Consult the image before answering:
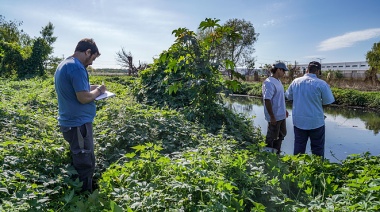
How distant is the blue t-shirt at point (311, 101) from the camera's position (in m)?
3.86

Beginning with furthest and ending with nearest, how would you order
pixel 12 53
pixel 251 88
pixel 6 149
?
pixel 251 88 < pixel 12 53 < pixel 6 149

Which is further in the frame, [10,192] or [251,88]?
[251,88]

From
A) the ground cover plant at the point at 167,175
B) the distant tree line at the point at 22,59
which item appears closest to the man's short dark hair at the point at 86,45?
the ground cover plant at the point at 167,175

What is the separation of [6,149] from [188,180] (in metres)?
1.70

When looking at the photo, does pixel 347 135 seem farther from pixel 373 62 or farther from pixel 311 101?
pixel 373 62

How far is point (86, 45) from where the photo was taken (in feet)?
8.78

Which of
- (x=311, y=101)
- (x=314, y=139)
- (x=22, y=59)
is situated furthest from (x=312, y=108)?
(x=22, y=59)

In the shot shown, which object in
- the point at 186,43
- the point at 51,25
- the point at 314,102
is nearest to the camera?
the point at 314,102

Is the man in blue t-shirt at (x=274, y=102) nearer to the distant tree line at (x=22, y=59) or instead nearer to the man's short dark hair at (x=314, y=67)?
the man's short dark hair at (x=314, y=67)

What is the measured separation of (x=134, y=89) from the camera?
283 inches

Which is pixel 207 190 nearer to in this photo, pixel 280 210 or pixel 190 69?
pixel 280 210

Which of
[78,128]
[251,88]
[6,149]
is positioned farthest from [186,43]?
[251,88]

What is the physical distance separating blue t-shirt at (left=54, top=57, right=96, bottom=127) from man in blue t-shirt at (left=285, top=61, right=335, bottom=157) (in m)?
2.81

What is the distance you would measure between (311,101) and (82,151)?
2984 millimetres
